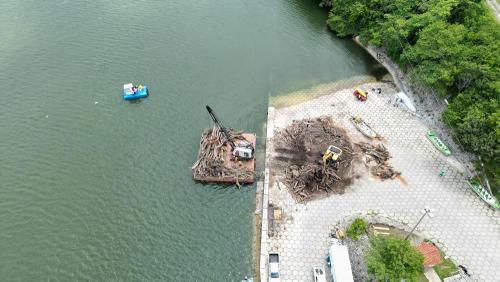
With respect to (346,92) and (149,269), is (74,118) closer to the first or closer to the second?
(149,269)

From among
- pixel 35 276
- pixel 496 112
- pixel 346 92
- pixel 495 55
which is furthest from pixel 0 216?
pixel 495 55

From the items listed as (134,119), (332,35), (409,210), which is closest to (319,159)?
(409,210)

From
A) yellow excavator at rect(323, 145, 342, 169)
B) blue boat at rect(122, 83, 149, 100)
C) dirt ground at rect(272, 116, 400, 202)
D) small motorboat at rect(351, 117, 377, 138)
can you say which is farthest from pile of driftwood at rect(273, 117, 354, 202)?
blue boat at rect(122, 83, 149, 100)

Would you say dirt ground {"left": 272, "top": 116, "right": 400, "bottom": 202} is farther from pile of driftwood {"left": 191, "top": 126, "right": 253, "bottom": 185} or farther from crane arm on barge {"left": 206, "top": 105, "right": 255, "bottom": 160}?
pile of driftwood {"left": 191, "top": 126, "right": 253, "bottom": 185}

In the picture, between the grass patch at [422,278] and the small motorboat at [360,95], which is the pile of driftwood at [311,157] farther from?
the grass patch at [422,278]

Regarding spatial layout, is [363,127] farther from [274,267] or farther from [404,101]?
[274,267]

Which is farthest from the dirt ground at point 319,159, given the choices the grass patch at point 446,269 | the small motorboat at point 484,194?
the grass patch at point 446,269
